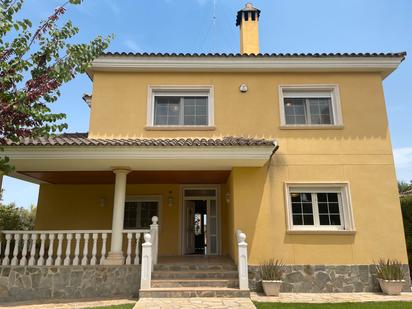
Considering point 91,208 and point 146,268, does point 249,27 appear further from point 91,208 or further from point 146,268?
point 146,268

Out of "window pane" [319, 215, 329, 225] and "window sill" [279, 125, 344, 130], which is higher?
"window sill" [279, 125, 344, 130]

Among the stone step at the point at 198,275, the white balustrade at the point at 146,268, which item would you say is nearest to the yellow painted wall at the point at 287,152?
the stone step at the point at 198,275

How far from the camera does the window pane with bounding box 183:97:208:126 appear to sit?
1170 centimetres

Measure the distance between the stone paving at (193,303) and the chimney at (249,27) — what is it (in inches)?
417

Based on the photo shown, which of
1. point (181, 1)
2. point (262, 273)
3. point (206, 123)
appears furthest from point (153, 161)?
point (181, 1)

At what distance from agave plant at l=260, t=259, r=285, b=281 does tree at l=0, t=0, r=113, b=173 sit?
7.16 metres

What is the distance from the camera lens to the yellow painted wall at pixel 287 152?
32.6 feet

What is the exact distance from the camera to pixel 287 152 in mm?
10766

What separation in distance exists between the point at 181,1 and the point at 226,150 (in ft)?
19.8

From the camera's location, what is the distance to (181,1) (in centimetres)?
1098

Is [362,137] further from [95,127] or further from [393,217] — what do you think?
[95,127]

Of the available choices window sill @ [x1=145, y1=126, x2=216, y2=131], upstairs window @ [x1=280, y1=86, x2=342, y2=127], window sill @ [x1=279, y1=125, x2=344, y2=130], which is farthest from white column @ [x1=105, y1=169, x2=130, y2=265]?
upstairs window @ [x1=280, y1=86, x2=342, y2=127]

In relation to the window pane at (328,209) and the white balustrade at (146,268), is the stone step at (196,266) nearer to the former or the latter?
the white balustrade at (146,268)

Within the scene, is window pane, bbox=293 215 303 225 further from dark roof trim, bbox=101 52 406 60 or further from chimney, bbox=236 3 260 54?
chimney, bbox=236 3 260 54
